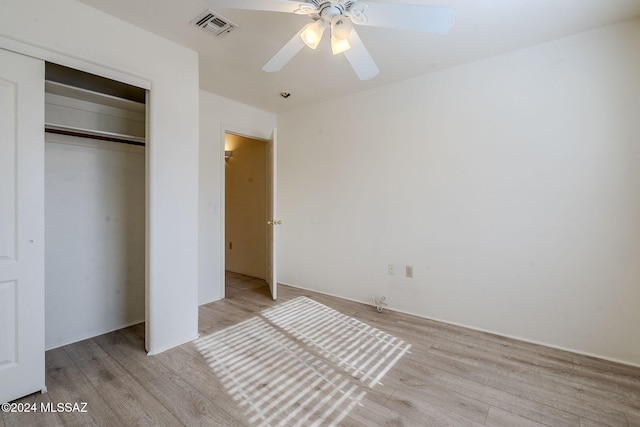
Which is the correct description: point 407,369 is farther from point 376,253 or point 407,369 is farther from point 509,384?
point 376,253

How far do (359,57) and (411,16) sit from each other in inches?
16.8

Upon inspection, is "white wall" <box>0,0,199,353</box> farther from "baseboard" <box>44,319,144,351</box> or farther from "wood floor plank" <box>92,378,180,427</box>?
"baseboard" <box>44,319,144,351</box>

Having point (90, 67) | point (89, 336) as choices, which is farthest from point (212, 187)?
point (89, 336)

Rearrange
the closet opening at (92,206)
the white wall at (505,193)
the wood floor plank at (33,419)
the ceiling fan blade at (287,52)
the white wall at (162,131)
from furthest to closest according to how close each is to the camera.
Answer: the closet opening at (92,206)
the white wall at (505,193)
the white wall at (162,131)
the ceiling fan blade at (287,52)
the wood floor plank at (33,419)

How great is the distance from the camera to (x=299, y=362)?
2154mm

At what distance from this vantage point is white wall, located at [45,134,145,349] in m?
2.37

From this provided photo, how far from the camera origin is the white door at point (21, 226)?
5.43ft

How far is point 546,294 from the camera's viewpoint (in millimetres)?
2391

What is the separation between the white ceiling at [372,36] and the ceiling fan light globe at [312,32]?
48cm

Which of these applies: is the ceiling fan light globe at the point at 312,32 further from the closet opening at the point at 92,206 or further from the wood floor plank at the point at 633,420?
the wood floor plank at the point at 633,420

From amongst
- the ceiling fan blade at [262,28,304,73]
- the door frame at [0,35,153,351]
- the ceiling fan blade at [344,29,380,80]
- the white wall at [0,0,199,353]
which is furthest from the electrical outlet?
the door frame at [0,35,153,351]

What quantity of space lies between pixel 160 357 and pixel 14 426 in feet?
2.62

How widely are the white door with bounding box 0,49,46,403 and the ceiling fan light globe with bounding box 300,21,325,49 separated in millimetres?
1640

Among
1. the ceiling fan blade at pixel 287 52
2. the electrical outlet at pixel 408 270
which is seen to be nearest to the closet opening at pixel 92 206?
the ceiling fan blade at pixel 287 52
